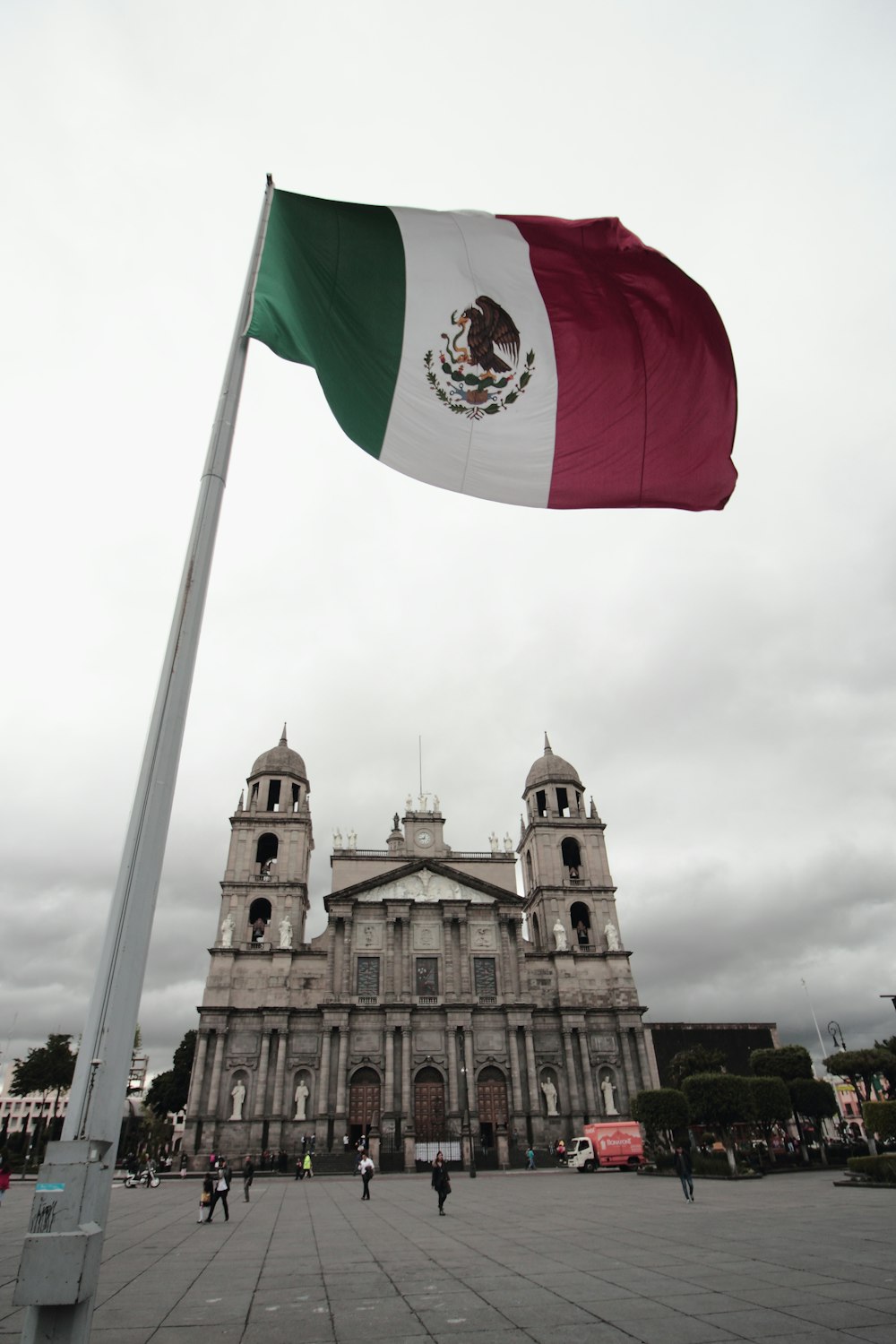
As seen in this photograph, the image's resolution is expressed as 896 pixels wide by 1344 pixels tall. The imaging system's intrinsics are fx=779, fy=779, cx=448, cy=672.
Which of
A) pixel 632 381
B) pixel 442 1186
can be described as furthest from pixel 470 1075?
pixel 632 381

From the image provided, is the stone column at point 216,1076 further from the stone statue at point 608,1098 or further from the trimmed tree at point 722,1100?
the trimmed tree at point 722,1100

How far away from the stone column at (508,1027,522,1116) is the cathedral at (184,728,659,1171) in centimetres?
11

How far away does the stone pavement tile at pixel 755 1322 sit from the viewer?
7438 mm

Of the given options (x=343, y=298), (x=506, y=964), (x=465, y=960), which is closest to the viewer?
(x=343, y=298)

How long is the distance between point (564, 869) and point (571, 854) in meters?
1.73

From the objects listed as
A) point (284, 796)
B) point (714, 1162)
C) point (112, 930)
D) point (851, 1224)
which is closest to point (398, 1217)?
point (851, 1224)

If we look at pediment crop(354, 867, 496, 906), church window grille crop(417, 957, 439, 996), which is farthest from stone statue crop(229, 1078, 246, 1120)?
pediment crop(354, 867, 496, 906)

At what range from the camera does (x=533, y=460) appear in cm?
814

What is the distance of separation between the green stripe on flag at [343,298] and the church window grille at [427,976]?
46229 mm

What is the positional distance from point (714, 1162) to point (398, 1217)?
50.1ft

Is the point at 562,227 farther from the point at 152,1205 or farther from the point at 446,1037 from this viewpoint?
the point at 446,1037

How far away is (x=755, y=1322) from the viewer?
309 inches

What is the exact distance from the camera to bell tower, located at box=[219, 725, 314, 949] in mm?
49719

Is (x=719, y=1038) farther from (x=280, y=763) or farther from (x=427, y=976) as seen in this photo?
(x=280, y=763)
